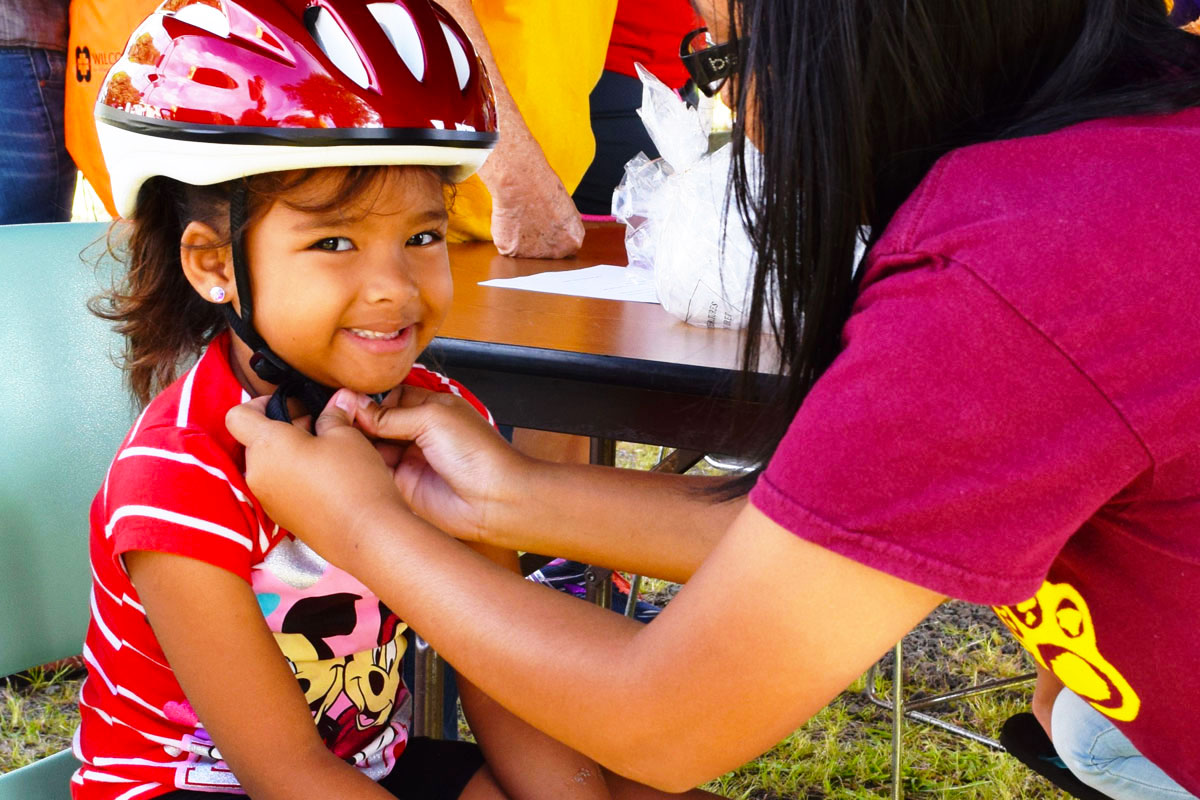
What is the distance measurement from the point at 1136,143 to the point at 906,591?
0.33 metres

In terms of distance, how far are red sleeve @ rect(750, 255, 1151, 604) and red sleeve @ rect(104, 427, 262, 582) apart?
670 mm

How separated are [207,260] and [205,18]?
0.28 metres

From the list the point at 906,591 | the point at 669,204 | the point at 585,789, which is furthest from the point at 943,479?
the point at 669,204

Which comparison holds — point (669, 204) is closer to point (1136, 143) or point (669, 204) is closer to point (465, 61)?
point (465, 61)

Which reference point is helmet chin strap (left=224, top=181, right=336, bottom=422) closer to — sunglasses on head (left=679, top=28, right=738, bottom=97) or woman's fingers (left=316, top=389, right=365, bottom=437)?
woman's fingers (left=316, top=389, right=365, bottom=437)

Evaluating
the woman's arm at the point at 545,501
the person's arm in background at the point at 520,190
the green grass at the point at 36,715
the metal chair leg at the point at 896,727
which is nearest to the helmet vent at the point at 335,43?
the woman's arm at the point at 545,501

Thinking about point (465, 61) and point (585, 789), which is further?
point (465, 61)

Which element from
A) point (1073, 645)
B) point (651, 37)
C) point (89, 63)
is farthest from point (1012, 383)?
point (651, 37)

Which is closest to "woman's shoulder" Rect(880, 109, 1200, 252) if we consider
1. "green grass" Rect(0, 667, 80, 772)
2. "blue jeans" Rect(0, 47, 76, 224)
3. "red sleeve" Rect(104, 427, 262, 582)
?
"red sleeve" Rect(104, 427, 262, 582)

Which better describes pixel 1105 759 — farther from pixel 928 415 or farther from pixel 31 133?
pixel 31 133

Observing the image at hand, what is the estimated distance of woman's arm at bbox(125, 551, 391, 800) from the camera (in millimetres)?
1137

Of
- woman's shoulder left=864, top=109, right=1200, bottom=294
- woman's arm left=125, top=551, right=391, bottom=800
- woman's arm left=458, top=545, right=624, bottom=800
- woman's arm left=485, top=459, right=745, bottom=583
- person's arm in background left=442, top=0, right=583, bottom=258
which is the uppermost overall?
woman's shoulder left=864, top=109, right=1200, bottom=294

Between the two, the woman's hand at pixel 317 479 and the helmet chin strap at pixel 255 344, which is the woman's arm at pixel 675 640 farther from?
the helmet chin strap at pixel 255 344

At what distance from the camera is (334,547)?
3.33 ft
